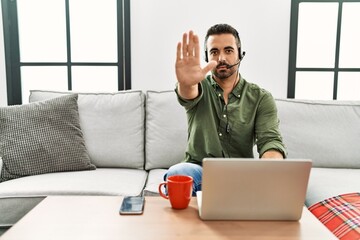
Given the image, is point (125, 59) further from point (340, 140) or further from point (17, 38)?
point (340, 140)

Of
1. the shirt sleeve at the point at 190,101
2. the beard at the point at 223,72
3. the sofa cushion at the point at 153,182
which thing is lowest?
the sofa cushion at the point at 153,182

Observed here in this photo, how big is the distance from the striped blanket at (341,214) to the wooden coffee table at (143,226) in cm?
27

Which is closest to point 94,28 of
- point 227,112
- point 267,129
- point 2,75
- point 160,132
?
point 2,75

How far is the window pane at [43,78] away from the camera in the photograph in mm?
2504

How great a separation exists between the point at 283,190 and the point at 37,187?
1.12 metres

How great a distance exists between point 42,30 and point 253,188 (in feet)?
7.02

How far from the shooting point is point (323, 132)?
1929 mm

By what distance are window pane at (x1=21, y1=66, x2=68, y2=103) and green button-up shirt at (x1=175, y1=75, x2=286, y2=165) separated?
55.6 inches

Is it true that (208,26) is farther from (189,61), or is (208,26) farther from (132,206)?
(132,206)

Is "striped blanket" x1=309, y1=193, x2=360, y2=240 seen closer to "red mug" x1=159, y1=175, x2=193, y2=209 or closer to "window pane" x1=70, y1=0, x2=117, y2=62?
"red mug" x1=159, y1=175, x2=193, y2=209

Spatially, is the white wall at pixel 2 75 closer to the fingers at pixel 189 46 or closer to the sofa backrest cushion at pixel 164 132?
the sofa backrest cushion at pixel 164 132

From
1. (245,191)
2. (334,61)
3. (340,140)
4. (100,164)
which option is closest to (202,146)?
(245,191)

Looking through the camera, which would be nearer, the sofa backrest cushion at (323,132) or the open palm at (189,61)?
the open palm at (189,61)

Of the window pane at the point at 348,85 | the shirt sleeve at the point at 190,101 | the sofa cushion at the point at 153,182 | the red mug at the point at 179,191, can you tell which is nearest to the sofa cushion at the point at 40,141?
the sofa cushion at the point at 153,182
